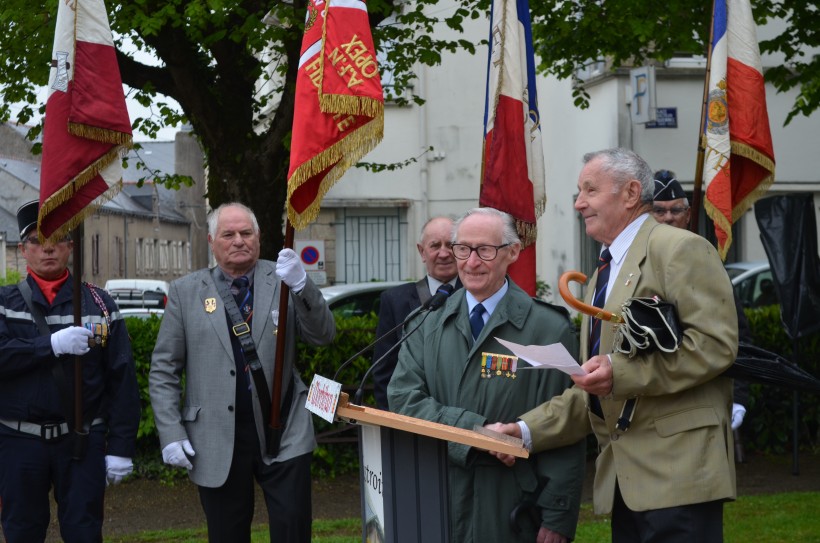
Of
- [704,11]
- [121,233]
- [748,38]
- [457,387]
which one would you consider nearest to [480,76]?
[704,11]

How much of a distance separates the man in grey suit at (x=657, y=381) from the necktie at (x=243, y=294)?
210 centimetres

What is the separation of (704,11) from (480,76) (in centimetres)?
1196

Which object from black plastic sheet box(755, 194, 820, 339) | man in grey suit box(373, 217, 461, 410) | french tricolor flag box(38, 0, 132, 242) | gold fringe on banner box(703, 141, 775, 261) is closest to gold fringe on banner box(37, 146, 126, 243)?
french tricolor flag box(38, 0, 132, 242)

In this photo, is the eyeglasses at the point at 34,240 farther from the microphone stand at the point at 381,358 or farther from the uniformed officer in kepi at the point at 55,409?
the microphone stand at the point at 381,358

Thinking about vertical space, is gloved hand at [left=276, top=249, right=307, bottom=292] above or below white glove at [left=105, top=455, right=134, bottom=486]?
above

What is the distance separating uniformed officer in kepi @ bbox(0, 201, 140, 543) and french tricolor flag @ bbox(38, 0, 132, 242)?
0.23 metres

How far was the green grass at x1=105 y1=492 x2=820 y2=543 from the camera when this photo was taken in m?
8.28

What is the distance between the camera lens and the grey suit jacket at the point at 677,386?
3.89 meters

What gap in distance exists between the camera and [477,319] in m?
4.79

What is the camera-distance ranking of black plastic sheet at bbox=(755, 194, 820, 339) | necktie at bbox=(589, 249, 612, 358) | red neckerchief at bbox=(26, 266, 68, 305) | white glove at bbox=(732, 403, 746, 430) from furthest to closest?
black plastic sheet at bbox=(755, 194, 820, 339) < red neckerchief at bbox=(26, 266, 68, 305) < white glove at bbox=(732, 403, 746, 430) < necktie at bbox=(589, 249, 612, 358)

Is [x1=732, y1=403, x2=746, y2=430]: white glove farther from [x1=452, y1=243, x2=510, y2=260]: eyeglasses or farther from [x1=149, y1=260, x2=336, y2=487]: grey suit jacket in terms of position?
[x1=149, y1=260, x2=336, y2=487]: grey suit jacket

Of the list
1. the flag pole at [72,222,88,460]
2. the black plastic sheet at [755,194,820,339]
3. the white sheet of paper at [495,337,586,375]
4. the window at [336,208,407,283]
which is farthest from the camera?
the window at [336,208,407,283]

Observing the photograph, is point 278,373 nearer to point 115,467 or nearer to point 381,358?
point 115,467

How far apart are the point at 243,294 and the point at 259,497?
4.93m
